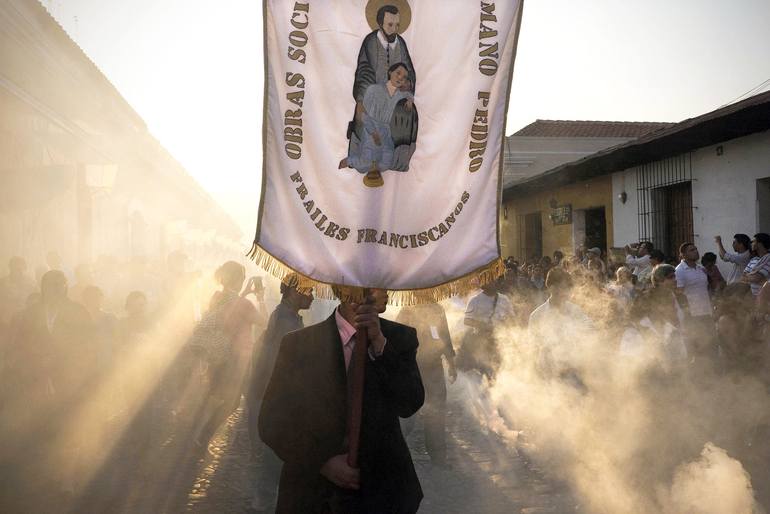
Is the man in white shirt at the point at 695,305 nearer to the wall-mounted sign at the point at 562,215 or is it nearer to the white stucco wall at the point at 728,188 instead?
the white stucco wall at the point at 728,188

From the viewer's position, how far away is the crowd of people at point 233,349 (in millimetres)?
6691

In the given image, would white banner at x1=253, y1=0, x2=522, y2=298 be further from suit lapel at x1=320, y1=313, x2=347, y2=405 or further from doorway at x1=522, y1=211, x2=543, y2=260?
doorway at x1=522, y1=211, x2=543, y2=260

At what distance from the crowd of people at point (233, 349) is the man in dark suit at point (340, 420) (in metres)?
2.49

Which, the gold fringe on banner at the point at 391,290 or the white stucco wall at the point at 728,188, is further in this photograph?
the white stucco wall at the point at 728,188

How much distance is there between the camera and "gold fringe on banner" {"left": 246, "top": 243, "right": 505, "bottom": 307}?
3.11 metres

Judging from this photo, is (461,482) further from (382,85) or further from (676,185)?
(676,185)

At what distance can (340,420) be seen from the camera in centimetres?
297

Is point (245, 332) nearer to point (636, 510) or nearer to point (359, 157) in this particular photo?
point (636, 510)

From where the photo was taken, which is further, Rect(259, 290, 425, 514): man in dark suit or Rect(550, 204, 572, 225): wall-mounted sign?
Rect(550, 204, 572, 225): wall-mounted sign

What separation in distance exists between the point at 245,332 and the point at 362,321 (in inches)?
158

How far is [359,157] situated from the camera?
3.21 metres

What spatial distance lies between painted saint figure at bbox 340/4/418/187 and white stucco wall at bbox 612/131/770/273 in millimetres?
10406

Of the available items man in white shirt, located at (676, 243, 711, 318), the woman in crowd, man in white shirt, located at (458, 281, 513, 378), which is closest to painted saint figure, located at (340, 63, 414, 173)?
the woman in crowd

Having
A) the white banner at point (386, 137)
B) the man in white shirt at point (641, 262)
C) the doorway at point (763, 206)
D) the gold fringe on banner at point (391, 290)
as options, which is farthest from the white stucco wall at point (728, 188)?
the gold fringe on banner at point (391, 290)
